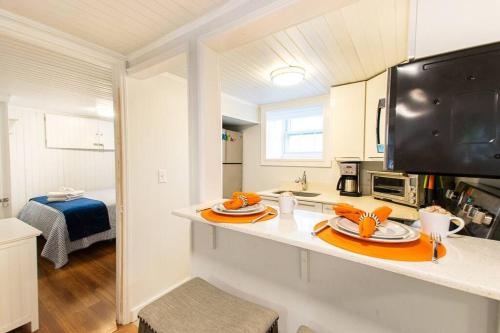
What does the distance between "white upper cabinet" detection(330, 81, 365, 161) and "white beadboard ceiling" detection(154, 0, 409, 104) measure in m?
0.12

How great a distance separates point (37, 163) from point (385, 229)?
204 inches

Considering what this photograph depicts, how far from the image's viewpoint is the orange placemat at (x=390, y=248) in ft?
2.03

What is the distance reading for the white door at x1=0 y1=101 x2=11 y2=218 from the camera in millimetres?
2439

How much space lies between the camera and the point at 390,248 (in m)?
0.67

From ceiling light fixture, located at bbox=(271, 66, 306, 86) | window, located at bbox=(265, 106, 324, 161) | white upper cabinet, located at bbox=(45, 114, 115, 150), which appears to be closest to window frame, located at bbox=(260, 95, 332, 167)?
window, located at bbox=(265, 106, 324, 161)

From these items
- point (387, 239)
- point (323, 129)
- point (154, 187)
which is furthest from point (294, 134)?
point (387, 239)

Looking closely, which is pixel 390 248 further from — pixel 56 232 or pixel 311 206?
pixel 56 232

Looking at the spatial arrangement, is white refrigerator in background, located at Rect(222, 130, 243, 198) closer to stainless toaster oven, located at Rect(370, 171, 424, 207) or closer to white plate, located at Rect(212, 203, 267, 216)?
stainless toaster oven, located at Rect(370, 171, 424, 207)

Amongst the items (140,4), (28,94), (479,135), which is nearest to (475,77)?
(479,135)

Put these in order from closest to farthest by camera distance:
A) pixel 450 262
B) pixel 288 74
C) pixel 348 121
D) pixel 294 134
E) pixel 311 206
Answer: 1. pixel 450 262
2. pixel 288 74
3. pixel 311 206
4. pixel 348 121
5. pixel 294 134

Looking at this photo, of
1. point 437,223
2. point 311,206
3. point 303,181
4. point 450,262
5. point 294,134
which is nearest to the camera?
point 450,262

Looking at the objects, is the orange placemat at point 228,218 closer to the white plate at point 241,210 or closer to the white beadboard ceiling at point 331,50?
the white plate at point 241,210

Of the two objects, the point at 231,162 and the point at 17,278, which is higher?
the point at 231,162

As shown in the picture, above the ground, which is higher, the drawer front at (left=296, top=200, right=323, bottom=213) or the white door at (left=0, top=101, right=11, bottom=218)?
the white door at (left=0, top=101, right=11, bottom=218)
